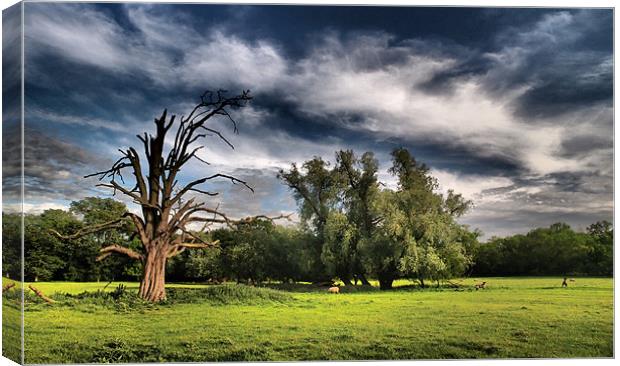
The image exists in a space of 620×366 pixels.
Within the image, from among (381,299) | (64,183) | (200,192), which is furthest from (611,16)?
(64,183)

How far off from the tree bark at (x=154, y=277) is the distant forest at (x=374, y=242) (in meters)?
0.15

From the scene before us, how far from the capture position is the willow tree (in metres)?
11.3

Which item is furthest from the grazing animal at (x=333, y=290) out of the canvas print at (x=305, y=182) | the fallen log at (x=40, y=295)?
the fallen log at (x=40, y=295)

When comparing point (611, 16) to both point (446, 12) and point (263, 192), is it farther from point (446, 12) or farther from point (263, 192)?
point (263, 192)

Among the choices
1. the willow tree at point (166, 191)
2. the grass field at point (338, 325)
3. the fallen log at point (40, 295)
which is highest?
the willow tree at point (166, 191)

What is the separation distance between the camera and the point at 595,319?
11.9m

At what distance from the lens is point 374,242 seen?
12.0m

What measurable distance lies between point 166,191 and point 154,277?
3.99 ft

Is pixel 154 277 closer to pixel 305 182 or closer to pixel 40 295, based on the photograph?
pixel 40 295

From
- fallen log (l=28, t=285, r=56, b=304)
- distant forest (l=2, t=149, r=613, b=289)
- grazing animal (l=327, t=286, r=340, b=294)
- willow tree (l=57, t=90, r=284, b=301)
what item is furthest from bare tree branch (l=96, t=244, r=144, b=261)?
grazing animal (l=327, t=286, r=340, b=294)

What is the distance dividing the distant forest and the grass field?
0.81 feet

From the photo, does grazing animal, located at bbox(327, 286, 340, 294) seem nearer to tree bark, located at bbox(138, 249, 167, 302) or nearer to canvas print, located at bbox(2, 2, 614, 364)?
canvas print, located at bbox(2, 2, 614, 364)

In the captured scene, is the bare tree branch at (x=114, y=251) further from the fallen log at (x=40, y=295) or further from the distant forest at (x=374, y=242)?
the fallen log at (x=40, y=295)

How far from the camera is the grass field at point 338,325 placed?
35.8 feet
